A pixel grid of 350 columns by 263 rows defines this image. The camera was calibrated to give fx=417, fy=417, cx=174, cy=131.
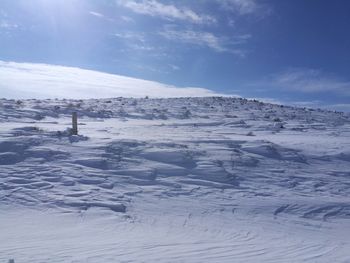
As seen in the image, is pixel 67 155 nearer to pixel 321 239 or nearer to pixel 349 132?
pixel 321 239

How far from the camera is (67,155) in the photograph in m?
12.0

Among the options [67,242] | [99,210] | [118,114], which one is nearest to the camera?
[67,242]

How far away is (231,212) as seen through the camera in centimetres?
890

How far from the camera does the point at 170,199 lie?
9422mm

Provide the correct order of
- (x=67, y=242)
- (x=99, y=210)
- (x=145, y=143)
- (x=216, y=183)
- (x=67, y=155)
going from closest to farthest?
(x=67, y=242) < (x=99, y=210) < (x=216, y=183) < (x=67, y=155) < (x=145, y=143)

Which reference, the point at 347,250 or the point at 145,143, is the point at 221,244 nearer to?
the point at 347,250

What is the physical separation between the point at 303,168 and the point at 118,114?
52.7 feet

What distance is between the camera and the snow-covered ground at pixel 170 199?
6.68 metres

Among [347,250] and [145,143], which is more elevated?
[145,143]

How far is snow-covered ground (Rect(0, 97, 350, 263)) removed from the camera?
6.68 meters

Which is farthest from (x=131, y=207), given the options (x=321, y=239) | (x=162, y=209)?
(x=321, y=239)

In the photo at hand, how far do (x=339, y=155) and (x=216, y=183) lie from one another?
5525 millimetres

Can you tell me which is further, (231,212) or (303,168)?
(303,168)

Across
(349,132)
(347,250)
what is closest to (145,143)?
(347,250)
